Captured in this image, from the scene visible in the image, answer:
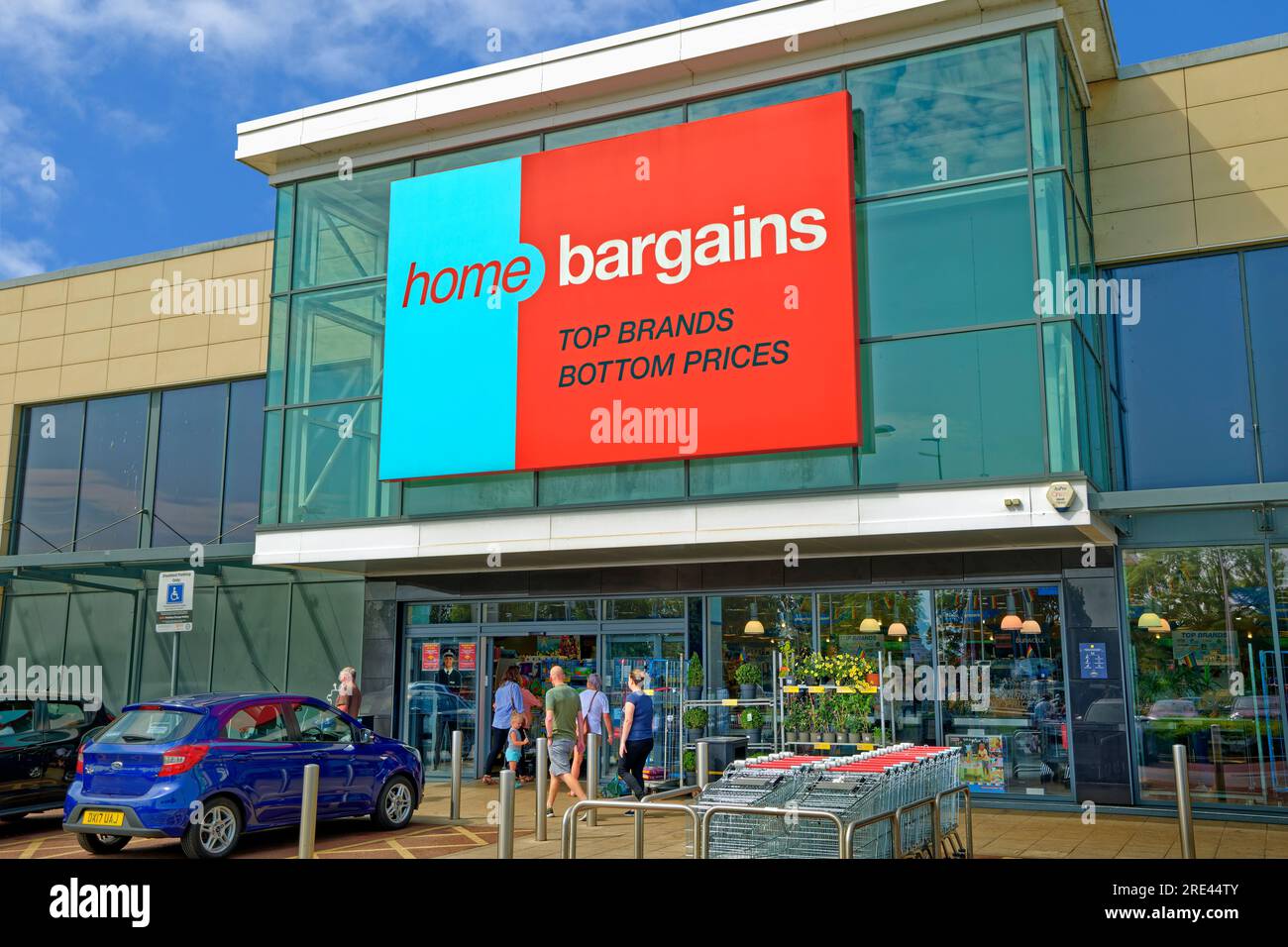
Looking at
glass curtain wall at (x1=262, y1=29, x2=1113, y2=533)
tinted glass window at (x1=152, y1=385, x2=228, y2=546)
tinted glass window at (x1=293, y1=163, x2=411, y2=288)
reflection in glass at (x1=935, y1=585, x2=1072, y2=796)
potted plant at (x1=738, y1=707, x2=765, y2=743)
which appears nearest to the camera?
glass curtain wall at (x1=262, y1=29, x2=1113, y2=533)

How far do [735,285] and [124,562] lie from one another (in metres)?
11.3

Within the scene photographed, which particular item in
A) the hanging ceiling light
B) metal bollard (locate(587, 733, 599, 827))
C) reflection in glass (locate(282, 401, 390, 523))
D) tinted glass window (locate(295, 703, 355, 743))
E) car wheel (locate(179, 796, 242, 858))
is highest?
reflection in glass (locate(282, 401, 390, 523))

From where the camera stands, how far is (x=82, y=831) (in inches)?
417

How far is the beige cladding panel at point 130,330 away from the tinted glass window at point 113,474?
1.51 ft

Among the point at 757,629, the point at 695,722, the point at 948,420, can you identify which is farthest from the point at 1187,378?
the point at 695,722

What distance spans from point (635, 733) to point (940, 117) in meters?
8.64

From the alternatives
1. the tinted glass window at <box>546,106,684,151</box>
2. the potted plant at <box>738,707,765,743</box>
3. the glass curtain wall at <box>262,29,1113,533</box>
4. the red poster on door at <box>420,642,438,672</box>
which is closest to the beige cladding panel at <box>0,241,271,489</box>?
the red poster on door at <box>420,642,438,672</box>

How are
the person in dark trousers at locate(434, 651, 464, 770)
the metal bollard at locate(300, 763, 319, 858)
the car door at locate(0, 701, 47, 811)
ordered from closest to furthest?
the metal bollard at locate(300, 763, 319, 858)
the car door at locate(0, 701, 47, 811)
the person in dark trousers at locate(434, 651, 464, 770)

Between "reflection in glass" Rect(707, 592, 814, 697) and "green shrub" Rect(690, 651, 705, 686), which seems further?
"green shrub" Rect(690, 651, 705, 686)

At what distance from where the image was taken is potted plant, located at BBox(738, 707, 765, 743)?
52.9 feet

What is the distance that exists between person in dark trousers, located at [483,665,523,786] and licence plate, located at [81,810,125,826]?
6566 mm

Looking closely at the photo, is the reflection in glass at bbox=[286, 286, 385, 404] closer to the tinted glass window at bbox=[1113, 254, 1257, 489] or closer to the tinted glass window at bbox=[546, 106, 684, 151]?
the tinted glass window at bbox=[546, 106, 684, 151]

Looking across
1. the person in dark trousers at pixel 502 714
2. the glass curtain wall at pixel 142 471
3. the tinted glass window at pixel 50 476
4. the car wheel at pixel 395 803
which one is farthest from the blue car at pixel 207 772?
the tinted glass window at pixel 50 476
